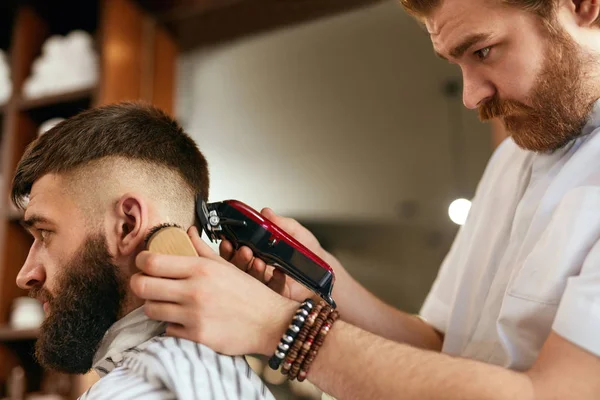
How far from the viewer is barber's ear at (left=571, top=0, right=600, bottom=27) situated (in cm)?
95

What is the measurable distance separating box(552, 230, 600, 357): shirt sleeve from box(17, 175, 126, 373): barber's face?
694mm

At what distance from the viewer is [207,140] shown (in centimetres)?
259

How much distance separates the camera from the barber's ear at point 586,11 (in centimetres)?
95

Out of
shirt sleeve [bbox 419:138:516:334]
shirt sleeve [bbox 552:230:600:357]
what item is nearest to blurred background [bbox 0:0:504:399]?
shirt sleeve [bbox 419:138:516:334]

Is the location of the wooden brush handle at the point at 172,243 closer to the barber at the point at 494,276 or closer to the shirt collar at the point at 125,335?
the barber at the point at 494,276

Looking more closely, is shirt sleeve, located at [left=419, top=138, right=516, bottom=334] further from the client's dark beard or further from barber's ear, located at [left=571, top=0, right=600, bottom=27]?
the client's dark beard

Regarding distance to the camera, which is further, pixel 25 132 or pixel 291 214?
pixel 291 214

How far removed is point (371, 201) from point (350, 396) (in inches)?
124

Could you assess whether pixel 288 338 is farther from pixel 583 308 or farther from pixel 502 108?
pixel 502 108

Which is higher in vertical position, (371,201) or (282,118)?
(282,118)

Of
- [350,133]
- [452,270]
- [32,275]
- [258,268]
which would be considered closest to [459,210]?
[350,133]

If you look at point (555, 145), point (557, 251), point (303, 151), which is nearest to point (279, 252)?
point (557, 251)

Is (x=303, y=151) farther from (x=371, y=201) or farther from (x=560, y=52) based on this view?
(x=560, y=52)

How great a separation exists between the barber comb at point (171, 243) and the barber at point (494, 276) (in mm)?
31
